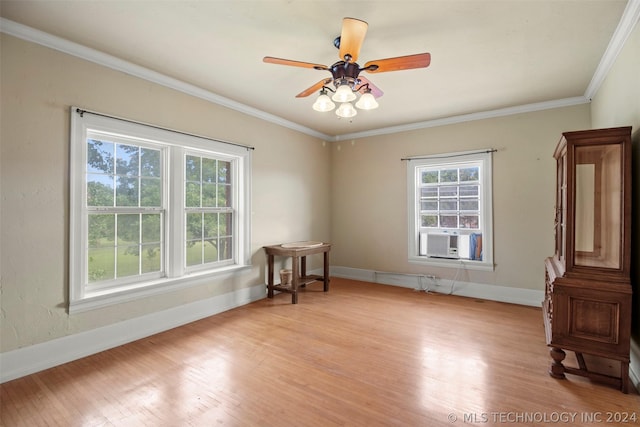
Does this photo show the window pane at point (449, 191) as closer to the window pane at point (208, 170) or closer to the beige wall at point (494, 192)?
the beige wall at point (494, 192)

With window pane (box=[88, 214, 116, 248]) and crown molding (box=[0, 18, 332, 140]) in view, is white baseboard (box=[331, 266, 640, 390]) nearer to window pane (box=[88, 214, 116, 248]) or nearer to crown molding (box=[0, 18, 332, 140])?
crown molding (box=[0, 18, 332, 140])

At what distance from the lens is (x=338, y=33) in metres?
2.38

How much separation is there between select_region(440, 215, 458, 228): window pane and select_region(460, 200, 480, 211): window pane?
7.1 inches

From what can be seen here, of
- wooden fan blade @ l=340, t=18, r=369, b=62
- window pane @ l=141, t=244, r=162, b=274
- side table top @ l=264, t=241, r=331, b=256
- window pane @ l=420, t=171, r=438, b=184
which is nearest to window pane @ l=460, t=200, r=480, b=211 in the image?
window pane @ l=420, t=171, r=438, b=184

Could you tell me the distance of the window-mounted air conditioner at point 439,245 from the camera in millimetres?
4641

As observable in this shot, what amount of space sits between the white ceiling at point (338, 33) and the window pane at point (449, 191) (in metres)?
1.46

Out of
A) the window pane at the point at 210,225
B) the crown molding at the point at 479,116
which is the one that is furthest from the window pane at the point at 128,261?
the crown molding at the point at 479,116

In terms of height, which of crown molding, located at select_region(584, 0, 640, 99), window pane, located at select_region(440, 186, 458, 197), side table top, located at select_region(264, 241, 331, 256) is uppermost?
crown molding, located at select_region(584, 0, 640, 99)

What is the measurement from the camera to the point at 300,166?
5.16 meters

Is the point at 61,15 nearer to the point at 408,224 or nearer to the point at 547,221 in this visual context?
the point at 408,224

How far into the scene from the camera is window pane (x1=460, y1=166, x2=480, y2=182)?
4.52m

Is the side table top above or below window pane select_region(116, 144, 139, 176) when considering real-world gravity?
below

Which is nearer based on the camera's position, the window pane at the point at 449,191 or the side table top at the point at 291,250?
the side table top at the point at 291,250

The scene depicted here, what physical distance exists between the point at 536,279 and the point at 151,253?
4.87 m
